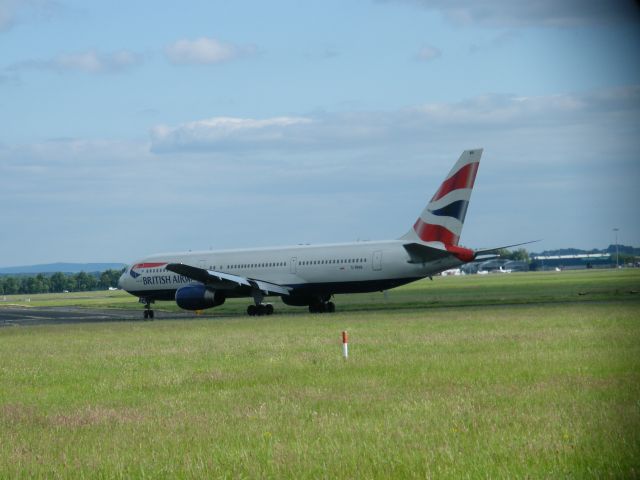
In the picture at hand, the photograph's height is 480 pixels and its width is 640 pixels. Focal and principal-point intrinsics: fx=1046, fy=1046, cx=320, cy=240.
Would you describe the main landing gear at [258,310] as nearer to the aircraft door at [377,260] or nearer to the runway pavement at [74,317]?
the runway pavement at [74,317]

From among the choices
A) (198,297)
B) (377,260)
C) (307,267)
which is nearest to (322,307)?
(307,267)

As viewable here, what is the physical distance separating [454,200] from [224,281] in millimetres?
12632

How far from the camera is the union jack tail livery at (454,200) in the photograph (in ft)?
156

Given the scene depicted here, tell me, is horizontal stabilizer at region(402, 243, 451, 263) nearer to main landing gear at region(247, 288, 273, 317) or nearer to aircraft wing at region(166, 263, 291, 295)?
aircraft wing at region(166, 263, 291, 295)

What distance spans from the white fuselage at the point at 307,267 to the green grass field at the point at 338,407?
18.5 meters

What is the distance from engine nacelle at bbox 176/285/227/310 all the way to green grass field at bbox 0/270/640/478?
2168 centimetres

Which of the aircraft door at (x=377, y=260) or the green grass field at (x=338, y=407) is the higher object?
the aircraft door at (x=377, y=260)

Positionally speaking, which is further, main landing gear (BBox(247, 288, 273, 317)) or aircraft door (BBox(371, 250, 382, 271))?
main landing gear (BBox(247, 288, 273, 317))

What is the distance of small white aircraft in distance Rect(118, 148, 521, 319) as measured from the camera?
47.5 meters

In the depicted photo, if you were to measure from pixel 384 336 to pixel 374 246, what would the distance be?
63.4ft

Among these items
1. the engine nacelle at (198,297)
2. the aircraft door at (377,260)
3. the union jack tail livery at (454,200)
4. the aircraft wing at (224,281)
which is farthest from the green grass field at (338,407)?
the aircraft wing at (224,281)

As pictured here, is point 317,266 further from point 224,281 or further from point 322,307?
point 224,281

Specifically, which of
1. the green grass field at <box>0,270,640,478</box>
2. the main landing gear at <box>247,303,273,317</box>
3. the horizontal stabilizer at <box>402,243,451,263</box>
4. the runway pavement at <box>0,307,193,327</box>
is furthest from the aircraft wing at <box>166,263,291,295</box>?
the green grass field at <box>0,270,640,478</box>

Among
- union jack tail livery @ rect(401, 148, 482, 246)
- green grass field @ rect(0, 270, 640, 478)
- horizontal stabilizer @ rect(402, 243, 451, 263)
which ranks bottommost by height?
green grass field @ rect(0, 270, 640, 478)
